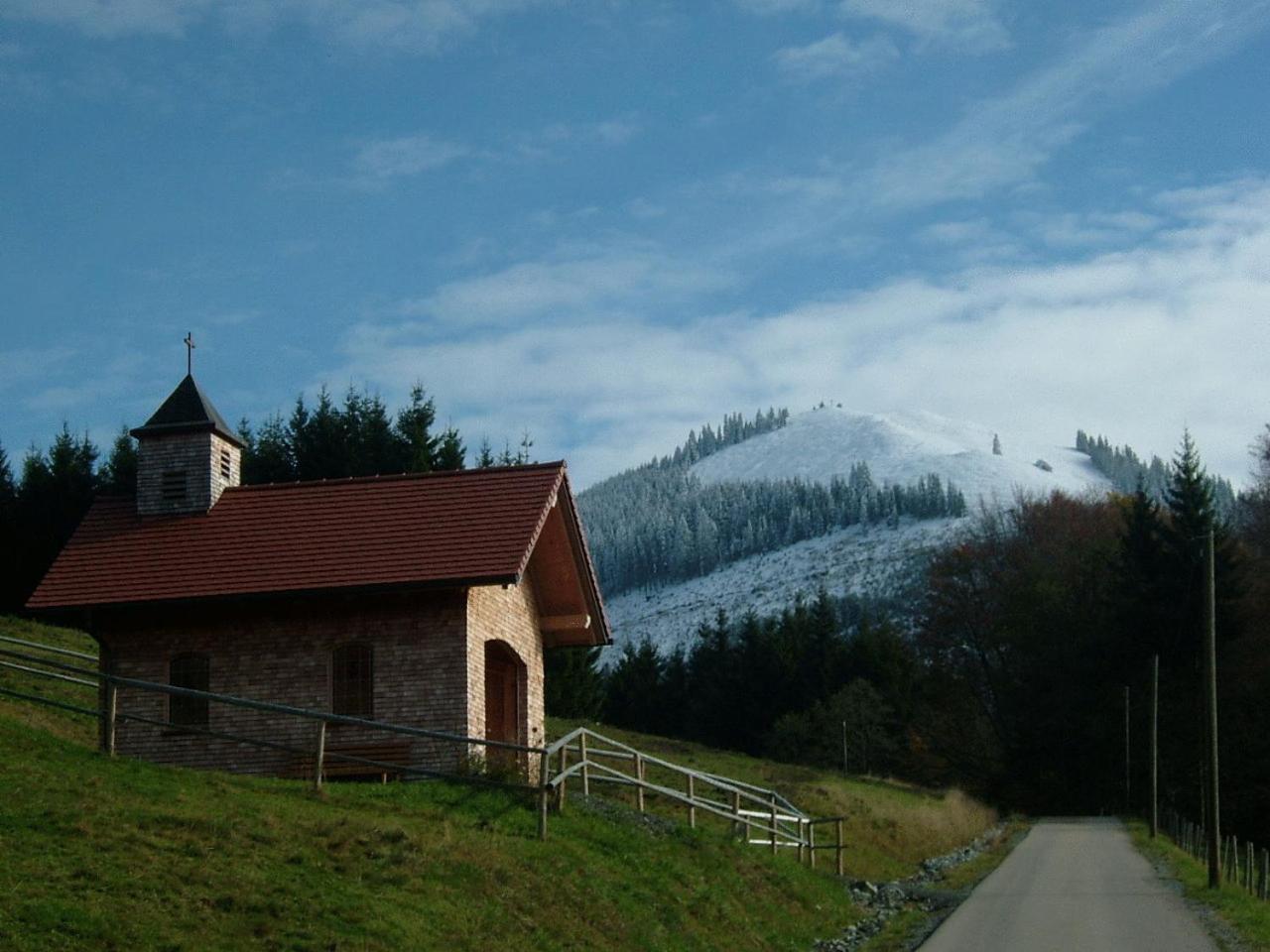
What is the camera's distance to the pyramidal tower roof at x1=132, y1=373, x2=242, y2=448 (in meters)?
28.5

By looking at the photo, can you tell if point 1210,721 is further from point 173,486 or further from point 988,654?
point 988,654

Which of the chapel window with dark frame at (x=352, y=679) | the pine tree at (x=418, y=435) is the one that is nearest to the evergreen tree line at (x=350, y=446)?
the pine tree at (x=418, y=435)

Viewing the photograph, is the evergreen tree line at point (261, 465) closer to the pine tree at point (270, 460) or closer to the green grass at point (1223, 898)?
the pine tree at point (270, 460)

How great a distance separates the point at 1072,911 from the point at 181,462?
16473mm

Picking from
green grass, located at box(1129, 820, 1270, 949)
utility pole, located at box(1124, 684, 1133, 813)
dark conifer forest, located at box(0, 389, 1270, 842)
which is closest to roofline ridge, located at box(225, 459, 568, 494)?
green grass, located at box(1129, 820, 1270, 949)

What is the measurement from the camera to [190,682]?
84.5 ft

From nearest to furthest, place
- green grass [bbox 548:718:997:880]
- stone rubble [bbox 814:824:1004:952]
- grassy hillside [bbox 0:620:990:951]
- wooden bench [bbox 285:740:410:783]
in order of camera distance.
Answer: grassy hillside [bbox 0:620:990:951] → stone rubble [bbox 814:824:1004:952] → wooden bench [bbox 285:740:410:783] → green grass [bbox 548:718:997:880]

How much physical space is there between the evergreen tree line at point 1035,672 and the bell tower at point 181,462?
3460 centimetres

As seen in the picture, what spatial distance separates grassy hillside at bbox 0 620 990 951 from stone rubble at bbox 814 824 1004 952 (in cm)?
39

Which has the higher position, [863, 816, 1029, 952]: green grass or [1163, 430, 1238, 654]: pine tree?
[1163, 430, 1238, 654]: pine tree

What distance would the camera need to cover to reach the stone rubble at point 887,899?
22.5 m

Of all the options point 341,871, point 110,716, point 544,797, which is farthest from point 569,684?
point 341,871

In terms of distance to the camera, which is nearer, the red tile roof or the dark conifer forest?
the red tile roof

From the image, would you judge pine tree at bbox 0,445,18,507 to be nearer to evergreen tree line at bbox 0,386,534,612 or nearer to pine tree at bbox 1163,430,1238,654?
evergreen tree line at bbox 0,386,534,612
